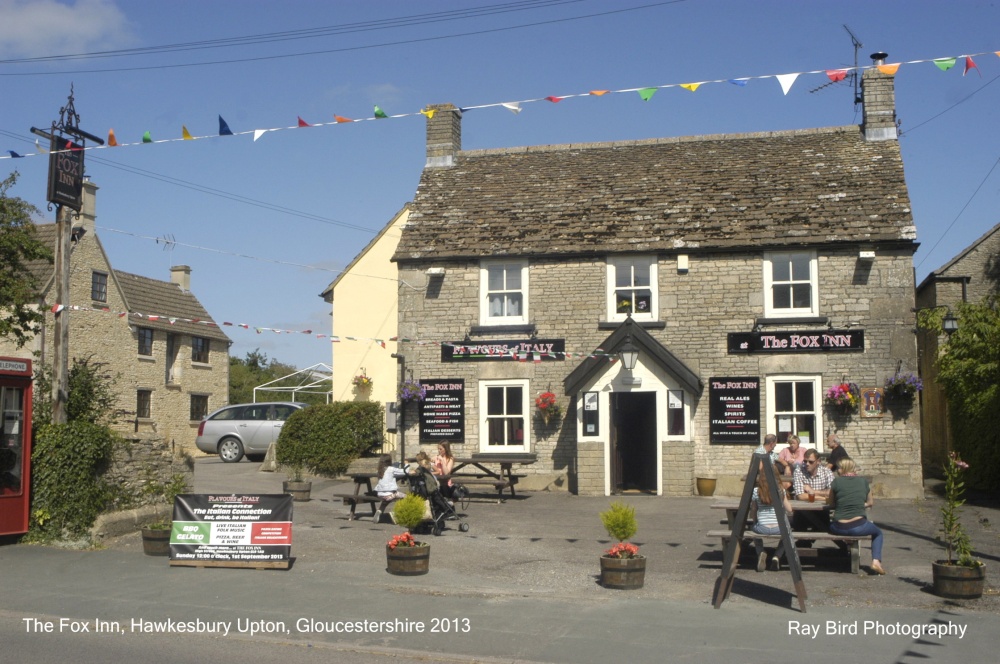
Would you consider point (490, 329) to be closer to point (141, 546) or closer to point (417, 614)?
point (141, 546)

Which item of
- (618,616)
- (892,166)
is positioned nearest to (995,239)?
(892,166)

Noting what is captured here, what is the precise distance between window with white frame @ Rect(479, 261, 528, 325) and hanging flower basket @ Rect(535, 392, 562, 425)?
198 centimetres

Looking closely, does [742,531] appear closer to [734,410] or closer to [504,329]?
[734,410]

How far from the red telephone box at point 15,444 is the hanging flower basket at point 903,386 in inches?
639

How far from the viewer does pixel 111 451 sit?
582 inches

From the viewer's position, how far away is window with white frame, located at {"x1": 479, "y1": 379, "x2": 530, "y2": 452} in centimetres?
2202

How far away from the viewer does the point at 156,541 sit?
13.1 meters

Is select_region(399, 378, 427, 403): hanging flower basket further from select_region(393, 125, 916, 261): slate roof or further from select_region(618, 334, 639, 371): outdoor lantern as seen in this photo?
select_region(618, 334, 639, 371): outdoor lantern

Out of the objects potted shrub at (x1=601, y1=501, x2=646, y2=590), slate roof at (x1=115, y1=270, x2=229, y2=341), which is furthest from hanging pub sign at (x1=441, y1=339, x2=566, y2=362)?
slate roof at (x1=115, y1=270, x2=229, y2=341)

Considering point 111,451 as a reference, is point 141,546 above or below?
below

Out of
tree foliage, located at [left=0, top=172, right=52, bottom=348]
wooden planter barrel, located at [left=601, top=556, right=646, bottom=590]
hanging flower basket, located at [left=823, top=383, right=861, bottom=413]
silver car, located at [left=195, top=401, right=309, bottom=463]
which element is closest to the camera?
wooden planter barrel, located at [left=601, top=556, right=646, bottom=590]

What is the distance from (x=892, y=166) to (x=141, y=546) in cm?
1777

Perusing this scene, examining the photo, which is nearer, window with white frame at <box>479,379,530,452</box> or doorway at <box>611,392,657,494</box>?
doorway at <box>611,392,657,494</box>

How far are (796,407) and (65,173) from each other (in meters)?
14.9
